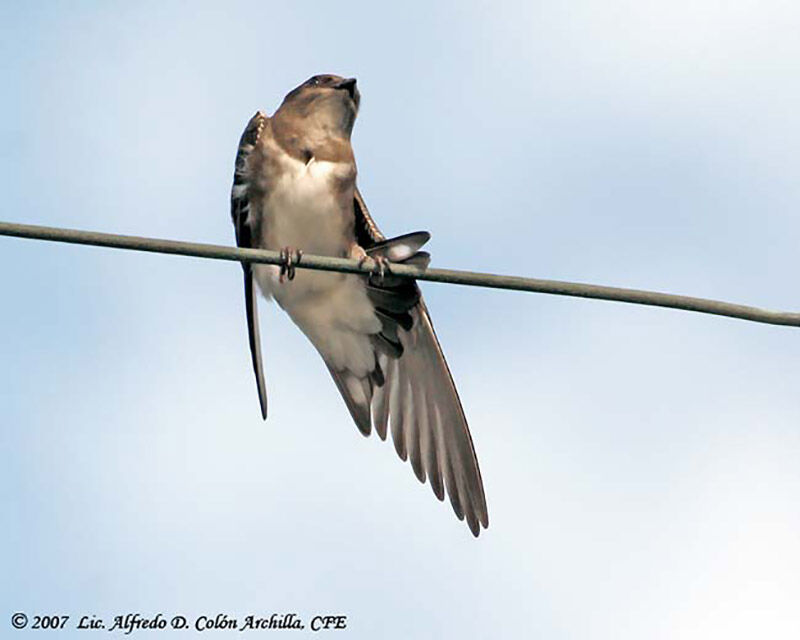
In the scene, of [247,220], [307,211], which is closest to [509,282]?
[307,211]

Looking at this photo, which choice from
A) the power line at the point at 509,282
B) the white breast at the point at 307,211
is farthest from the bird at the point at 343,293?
the power line at the point at 509,282

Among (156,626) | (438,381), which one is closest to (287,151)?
(438,381)

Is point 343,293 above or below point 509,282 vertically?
below

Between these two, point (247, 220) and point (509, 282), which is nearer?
point (509, 282)

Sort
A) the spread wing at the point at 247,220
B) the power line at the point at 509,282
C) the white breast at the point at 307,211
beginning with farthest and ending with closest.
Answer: the spread wing at the point at 247,220 → the white breast at the point at 307,211 → the power line at the point at 509,282

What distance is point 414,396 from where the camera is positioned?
7.30 meters

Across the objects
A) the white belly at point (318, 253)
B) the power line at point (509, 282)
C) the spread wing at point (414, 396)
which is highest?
the power line at point (509, 282)

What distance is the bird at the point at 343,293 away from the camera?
22.6ft

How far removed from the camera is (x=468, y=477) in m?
Answer: 6.93

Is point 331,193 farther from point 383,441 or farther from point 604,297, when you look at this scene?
point 604,297

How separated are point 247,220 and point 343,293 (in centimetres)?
54

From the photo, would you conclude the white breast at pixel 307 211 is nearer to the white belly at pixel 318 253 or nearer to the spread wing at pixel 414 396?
the white belly at pixel 318 253

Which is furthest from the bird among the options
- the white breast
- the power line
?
the power line

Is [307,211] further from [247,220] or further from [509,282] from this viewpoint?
[509,282]
